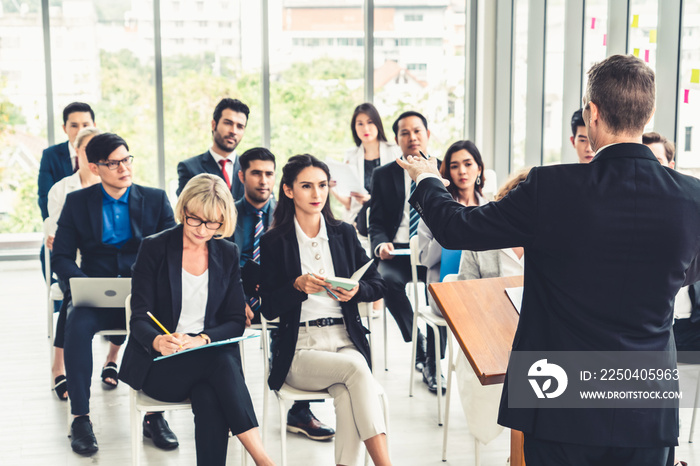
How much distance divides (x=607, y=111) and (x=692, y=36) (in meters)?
3.01

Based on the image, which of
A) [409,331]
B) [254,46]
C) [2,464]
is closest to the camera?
[2,464]

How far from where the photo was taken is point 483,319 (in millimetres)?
2143

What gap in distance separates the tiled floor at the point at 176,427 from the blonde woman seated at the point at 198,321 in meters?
0.31

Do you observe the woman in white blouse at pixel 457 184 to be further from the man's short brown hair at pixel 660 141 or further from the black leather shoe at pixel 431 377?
the man's short brown hair at pixel 660 141

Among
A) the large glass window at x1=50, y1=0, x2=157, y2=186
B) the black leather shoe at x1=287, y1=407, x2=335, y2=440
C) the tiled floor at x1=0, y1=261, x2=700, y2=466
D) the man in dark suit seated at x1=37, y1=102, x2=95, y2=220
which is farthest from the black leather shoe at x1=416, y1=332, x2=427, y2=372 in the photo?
the large glass window at x1=50, y1=0, x2=157, y2=186

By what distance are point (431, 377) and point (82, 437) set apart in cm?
193

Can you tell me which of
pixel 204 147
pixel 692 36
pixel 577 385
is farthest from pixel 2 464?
pixel 204 147

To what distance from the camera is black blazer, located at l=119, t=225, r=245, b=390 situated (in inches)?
110

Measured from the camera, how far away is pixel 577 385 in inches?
65.4

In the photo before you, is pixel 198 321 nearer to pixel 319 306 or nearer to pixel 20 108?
pixel 319 306

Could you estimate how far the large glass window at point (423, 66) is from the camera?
26.9ft

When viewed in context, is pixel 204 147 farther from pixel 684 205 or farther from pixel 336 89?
pixel 684 205

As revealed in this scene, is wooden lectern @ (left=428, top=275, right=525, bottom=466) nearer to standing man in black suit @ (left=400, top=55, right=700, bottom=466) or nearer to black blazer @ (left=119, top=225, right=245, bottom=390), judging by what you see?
standing man in black suit @ (left=400, top=55, right=700, bottom=466)

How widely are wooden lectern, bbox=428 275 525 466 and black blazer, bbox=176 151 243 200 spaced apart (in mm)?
2585
